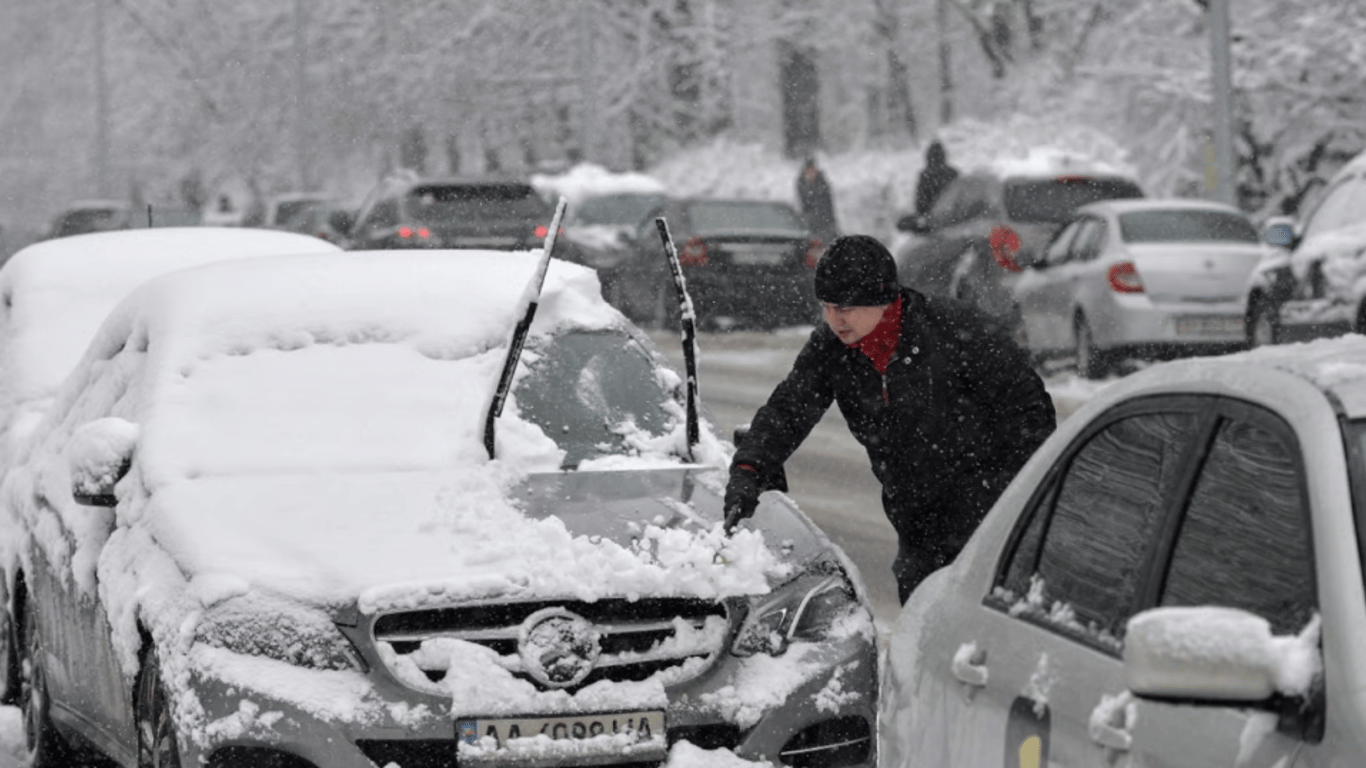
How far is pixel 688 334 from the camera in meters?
6.78

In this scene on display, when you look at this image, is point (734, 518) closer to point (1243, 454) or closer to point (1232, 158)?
point (1243, 454)

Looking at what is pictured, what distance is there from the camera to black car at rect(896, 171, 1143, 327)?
20922 mm

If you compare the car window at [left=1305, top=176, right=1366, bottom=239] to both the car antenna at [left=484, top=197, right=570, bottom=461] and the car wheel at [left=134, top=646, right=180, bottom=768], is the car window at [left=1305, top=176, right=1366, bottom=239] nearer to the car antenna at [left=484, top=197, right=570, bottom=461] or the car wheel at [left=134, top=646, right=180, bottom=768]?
the car antenna at [left=484, top=197, right=570, bottom=461]

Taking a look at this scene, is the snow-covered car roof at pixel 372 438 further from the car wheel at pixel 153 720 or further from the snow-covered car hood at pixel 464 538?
the car wheel at pixel 153 720

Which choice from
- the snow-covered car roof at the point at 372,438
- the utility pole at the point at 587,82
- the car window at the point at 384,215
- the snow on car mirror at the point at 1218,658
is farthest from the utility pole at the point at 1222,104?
the snow on car mirror at the point at 1218,658

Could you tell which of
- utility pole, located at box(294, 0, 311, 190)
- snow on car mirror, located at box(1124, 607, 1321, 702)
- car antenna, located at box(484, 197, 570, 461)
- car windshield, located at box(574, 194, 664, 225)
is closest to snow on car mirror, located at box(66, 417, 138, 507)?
car antenna, located at box(484, 197, 570, 461)

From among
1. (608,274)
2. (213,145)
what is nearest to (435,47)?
(213,145)

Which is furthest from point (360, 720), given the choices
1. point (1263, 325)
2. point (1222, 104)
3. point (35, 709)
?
point (1222, 104)

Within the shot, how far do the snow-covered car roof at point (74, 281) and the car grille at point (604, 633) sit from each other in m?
3.48

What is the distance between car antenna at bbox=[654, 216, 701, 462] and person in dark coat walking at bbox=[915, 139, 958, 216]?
18.1m

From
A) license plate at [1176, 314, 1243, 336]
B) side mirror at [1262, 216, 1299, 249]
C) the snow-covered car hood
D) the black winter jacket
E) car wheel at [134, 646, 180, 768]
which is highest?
the black winter jacket

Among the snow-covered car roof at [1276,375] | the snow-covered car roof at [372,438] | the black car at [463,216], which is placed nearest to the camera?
the snow-covered car roof at [1276,375]

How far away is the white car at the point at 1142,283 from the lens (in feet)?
61.8

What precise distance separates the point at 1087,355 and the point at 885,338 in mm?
13594
